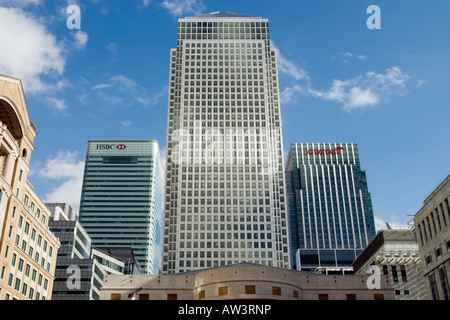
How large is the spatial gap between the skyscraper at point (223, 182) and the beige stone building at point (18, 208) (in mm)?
75145

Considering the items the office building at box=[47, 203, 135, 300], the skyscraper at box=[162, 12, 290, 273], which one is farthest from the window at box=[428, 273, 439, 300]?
the office building at box=[47, 203, 135, 300]

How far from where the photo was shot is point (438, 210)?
85.0 meters

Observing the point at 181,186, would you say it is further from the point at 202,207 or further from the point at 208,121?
the point at 208,121

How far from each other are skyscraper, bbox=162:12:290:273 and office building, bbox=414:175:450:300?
80085 mm

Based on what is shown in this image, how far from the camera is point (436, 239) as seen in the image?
86125 millimetres

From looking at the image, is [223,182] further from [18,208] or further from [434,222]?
[18,208]

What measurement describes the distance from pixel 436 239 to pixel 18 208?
77.4 metres

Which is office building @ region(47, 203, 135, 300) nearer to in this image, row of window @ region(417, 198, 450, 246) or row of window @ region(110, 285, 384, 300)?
row of window @ region(110, 285, 384, 300)

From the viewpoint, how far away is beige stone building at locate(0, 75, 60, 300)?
77.9 meters

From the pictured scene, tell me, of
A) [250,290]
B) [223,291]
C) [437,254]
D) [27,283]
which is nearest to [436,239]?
[437,254]
